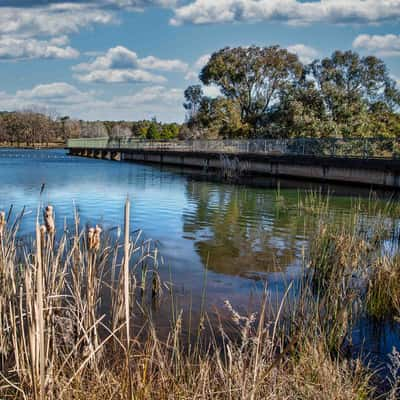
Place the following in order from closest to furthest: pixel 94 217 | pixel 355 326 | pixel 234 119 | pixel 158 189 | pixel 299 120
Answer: pixel 355 326 < pixel 94 217 < pixel 158 189 < pixel 299 120 < pixel 234 119

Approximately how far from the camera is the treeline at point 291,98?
30.9 m

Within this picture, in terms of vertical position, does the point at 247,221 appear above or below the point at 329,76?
below

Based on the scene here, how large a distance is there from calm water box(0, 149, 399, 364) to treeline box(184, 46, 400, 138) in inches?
451

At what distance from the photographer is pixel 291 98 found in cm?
3278

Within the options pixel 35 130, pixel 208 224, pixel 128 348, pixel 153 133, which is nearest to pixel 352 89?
pixel 208 224

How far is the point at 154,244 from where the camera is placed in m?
9.52

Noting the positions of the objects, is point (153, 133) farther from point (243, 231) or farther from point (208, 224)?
point (243, 231)

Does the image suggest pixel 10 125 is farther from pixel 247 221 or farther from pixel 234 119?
pixel 247 221

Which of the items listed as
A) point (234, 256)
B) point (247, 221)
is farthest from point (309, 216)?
point (234, 256)

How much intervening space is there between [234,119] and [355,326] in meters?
35.6

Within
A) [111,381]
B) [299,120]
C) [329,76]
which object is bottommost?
[111,381]

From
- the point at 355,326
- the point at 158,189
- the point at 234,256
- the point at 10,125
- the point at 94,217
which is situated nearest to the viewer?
the point at 355,326

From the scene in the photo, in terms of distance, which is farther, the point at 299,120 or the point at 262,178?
the point at 299,120

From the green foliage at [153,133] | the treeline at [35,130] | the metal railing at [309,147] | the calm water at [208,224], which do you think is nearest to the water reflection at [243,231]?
the calm water at [208,224]
